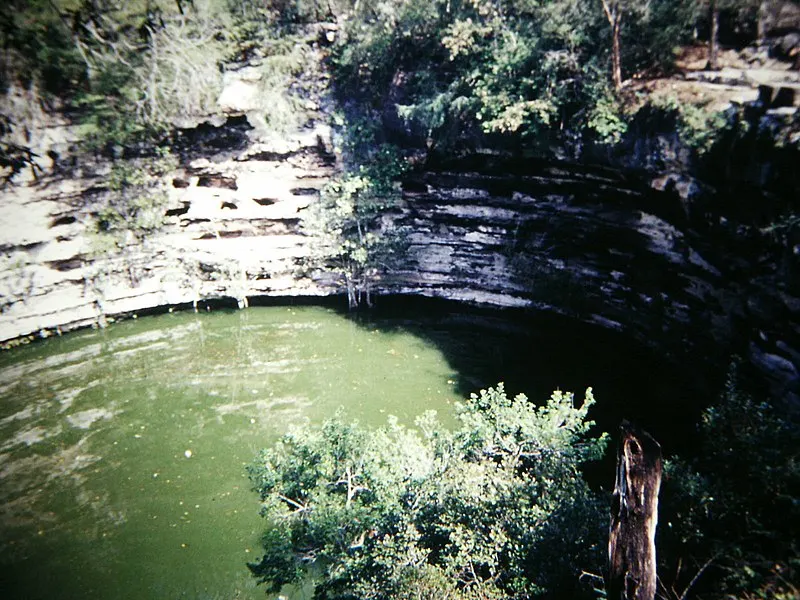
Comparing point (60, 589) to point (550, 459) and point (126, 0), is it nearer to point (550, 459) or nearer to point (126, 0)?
point (550, 459)

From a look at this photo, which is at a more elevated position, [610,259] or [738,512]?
[610,259]

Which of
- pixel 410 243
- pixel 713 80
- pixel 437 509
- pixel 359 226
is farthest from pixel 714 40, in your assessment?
pixel 437 509

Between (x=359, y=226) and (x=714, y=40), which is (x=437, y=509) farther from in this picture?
(x=714, y=40)

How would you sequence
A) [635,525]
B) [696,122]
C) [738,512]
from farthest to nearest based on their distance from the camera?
[696,122], [738,512], [635,525]

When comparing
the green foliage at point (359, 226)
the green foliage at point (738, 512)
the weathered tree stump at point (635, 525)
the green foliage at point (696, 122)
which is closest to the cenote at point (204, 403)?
the green foliage at point (359, 226)

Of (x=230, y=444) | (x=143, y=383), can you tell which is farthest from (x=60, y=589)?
(x=143, y=383)

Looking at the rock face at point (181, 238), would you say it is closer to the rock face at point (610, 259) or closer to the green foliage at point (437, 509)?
the rock face at point (610, 259)

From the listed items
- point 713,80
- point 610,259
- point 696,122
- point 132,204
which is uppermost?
point 713,80

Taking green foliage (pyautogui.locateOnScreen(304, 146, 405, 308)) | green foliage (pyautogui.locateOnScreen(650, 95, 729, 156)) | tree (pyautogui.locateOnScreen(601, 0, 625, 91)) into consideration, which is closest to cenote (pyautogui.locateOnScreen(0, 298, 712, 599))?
green foliage (pyautogui.locateOnScreen(304, 146, 405, 308))
